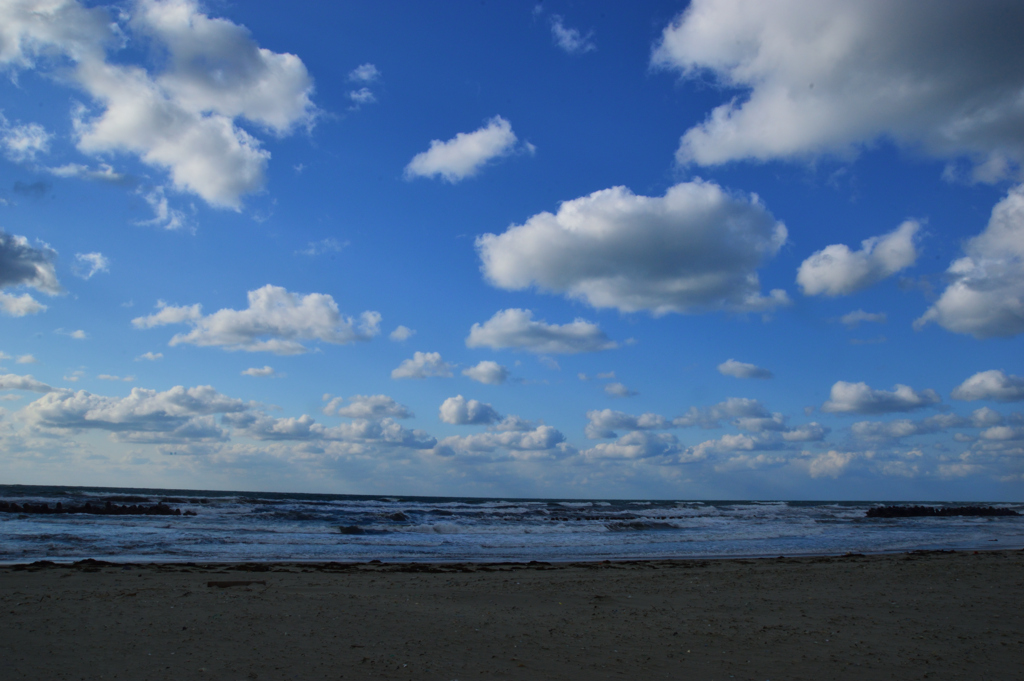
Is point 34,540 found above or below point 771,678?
below

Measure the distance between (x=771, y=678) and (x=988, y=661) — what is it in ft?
9.34

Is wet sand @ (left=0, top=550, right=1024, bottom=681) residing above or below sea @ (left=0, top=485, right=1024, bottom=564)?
above

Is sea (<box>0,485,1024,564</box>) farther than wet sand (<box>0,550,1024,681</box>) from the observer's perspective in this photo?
Yes

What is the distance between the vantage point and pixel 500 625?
8.00m

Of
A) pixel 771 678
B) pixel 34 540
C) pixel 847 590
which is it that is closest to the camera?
pixel 771 678

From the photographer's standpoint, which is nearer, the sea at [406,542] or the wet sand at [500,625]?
the wet sand at [500,625]

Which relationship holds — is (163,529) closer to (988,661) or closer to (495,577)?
(495,577)

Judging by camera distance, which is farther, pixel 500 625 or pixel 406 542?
pixel 406 542

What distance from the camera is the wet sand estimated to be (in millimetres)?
6108

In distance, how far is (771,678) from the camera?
5840 mm

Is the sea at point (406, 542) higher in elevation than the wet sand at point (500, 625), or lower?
lower

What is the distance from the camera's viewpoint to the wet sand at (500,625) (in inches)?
240

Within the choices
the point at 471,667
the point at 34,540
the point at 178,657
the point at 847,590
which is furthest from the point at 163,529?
the point at 847,590

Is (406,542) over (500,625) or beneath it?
beneath
